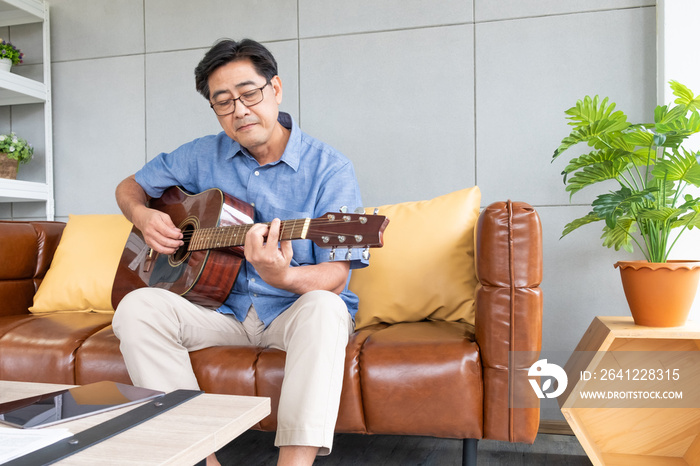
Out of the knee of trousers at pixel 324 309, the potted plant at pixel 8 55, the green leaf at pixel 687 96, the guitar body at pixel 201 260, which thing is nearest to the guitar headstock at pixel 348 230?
the knee of trousers at pixel 324 309

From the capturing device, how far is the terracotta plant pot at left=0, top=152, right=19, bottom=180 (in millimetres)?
2797

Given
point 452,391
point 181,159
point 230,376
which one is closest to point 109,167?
point 181,159

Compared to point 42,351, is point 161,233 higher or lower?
higher

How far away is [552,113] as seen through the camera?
2.37 metres

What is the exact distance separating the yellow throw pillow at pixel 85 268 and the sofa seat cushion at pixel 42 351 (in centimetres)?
35

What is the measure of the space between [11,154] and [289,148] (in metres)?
1.81

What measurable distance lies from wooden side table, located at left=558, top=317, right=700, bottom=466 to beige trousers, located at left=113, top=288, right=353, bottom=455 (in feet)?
2.91

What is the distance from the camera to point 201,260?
1693 millimetres

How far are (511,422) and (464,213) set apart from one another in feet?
2.62

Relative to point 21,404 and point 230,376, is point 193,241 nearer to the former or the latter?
point 230,376

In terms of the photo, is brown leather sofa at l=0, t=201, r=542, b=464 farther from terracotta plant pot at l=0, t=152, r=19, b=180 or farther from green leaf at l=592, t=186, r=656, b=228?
terracotta plant pot at l=0, t=152, r=19, b=180

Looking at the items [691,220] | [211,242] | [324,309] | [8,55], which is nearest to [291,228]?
[324,309]

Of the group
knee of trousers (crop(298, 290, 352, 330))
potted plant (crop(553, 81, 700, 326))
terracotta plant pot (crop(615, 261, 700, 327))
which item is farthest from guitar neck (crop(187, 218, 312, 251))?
terracotta plant pot (crop(615, 261, 700, 327))

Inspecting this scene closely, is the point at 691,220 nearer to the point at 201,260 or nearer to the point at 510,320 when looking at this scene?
the point at 510,320
